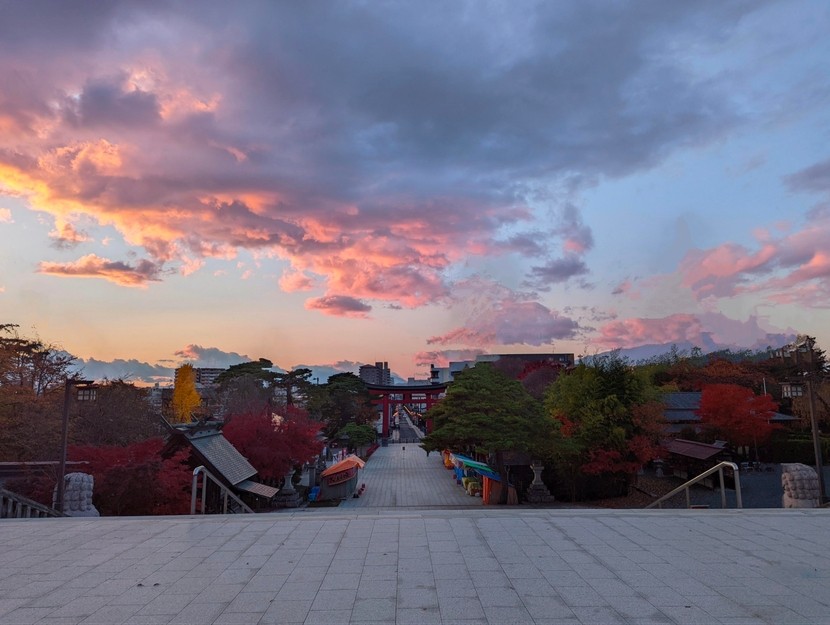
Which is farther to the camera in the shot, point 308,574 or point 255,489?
point 255,489

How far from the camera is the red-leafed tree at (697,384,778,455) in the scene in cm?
2973

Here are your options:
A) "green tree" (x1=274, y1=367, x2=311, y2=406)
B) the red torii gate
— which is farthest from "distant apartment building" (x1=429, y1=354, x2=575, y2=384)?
"green tree" (x1=274, y1=367, x2=311, y2=406)

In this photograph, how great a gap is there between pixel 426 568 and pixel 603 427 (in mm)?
18273

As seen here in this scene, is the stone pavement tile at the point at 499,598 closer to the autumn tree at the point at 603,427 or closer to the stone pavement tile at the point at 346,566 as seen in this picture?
the stone pavement tile at the point at 346,566

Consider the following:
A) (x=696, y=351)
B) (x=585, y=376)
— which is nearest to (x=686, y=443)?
(x=585, y=376)

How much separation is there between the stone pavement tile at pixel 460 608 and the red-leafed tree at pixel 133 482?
1169 centimetres

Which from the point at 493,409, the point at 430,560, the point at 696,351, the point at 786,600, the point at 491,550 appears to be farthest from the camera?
the point at 696,351

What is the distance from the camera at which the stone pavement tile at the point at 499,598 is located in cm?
543

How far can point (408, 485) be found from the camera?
108ft

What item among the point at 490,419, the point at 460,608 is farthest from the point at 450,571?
the point at 490,419

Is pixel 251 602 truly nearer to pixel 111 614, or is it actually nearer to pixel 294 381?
pixel 111 614

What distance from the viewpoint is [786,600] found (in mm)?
5566

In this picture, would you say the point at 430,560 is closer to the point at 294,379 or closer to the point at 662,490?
the point at 662,490

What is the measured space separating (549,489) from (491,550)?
65.8 ft
